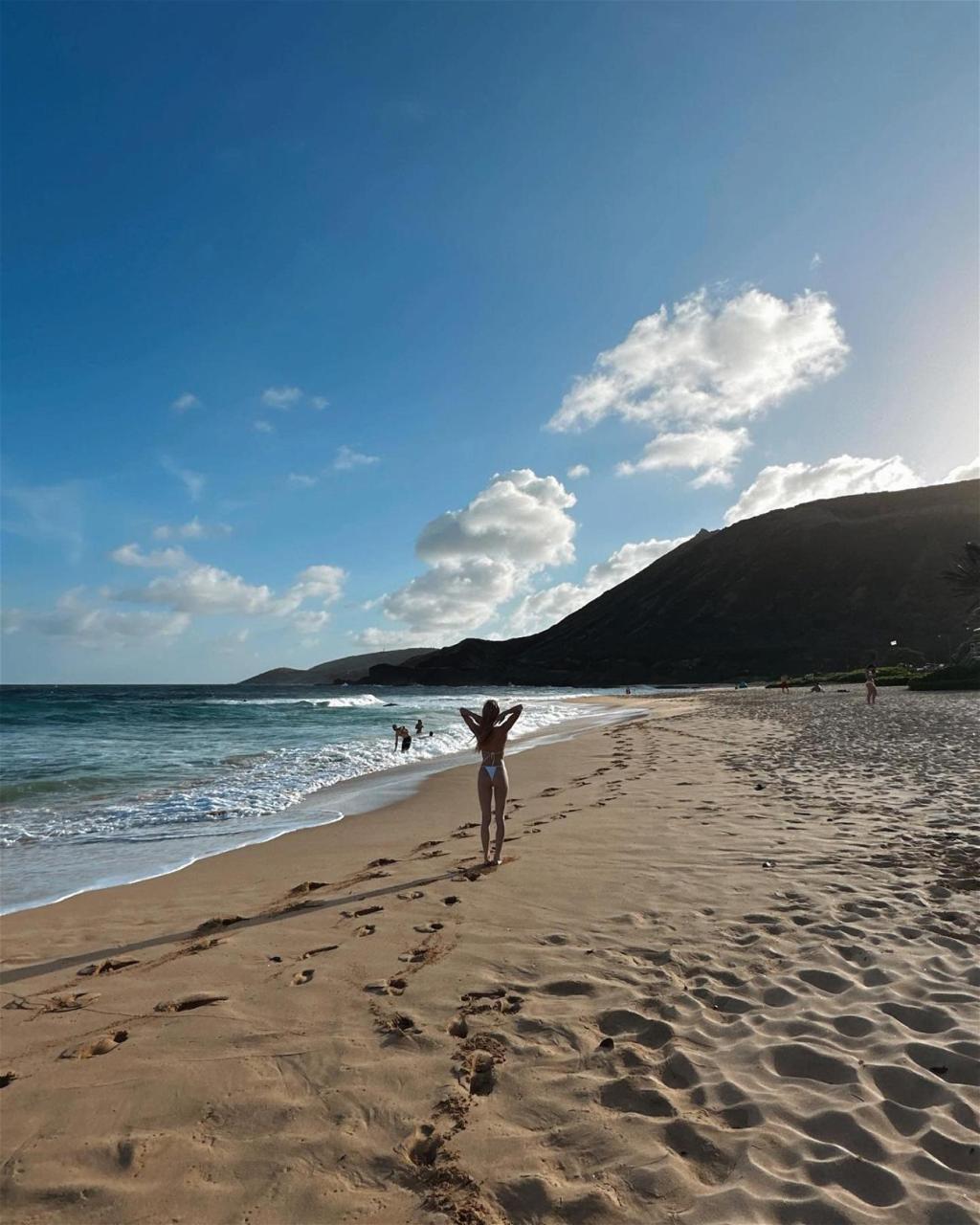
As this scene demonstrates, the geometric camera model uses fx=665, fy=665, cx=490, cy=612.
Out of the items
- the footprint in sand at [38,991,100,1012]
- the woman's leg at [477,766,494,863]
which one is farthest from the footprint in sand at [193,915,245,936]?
the woman's leg at [477,766,494,863]

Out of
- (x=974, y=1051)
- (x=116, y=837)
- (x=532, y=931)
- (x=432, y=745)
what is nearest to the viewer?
(x=974, y=1051)

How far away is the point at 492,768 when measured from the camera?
8055 millimetres

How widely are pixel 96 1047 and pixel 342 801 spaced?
9.53 meters

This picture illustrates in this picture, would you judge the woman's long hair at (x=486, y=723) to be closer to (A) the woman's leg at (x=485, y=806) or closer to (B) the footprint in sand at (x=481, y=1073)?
(A) the woman's leg at (x=485, y=806)

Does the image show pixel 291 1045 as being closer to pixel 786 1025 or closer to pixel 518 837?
pixel 786 1025

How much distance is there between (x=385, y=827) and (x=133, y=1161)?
7.60 m

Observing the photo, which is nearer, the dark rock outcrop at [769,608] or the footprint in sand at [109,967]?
the footprint in sand at [109,967]

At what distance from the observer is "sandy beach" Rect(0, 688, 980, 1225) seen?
2.64 meters

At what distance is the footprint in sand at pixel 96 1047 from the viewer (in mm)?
3820

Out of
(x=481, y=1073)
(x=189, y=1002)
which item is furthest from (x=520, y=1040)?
(x=189, y=1002)

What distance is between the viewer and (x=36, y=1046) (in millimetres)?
4008

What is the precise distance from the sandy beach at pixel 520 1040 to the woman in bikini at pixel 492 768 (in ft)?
1.41

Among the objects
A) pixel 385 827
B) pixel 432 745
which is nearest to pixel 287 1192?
pixel 385 827

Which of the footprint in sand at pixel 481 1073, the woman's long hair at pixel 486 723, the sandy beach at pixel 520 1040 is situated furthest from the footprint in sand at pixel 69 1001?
the woman's long hair at pixel 486 723
